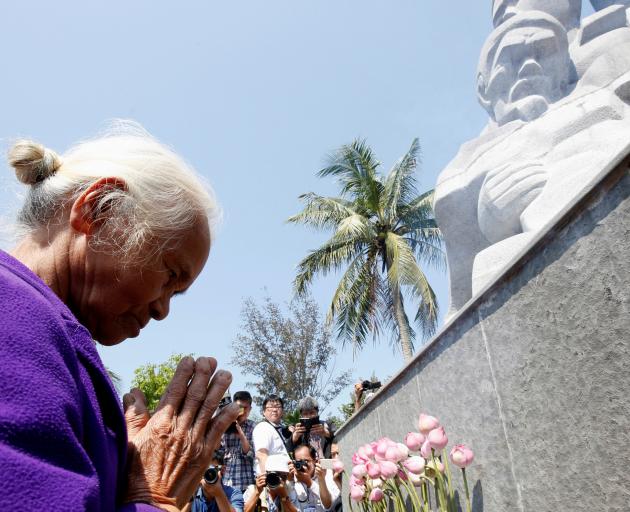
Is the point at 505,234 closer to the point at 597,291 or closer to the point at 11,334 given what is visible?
the point at 597,291

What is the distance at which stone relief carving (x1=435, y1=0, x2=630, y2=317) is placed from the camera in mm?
4234

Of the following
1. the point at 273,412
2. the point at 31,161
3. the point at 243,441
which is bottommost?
the point at 31,161

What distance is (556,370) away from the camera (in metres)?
1.77

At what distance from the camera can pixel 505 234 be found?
184 inches

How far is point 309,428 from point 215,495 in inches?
90.2

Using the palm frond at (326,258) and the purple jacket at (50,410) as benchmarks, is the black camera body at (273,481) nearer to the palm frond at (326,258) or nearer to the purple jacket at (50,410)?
the purple jacket at (50,410)

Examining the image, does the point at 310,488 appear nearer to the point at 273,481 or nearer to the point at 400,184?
the point at 273,481

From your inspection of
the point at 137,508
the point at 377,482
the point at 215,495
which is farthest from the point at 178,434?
the point at 215,495

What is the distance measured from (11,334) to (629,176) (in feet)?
4.78

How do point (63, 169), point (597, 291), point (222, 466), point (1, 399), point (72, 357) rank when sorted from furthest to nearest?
point (222, 466), point (597, 291), point (63, 169), point (72, 357), point (1, 399)

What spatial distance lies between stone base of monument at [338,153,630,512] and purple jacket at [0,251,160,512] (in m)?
1.30

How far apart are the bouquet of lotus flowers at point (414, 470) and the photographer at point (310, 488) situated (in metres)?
1.78

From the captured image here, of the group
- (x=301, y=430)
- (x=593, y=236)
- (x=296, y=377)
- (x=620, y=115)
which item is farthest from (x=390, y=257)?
(x=593, y=236)

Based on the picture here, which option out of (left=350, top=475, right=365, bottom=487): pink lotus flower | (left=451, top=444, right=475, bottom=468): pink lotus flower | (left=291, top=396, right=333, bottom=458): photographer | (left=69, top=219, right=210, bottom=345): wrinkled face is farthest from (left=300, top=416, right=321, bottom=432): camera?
(left=69, top=219, right=210, bottom=345): wrinkled face
